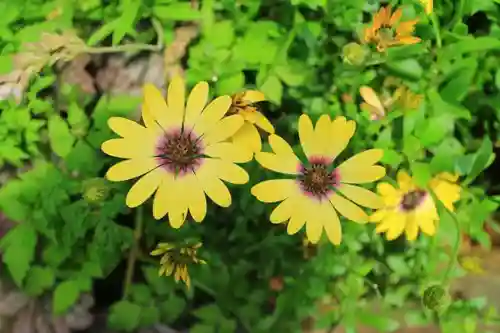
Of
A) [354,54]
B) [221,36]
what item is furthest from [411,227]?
[221,36]

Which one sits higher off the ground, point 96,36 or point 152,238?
point 96,36

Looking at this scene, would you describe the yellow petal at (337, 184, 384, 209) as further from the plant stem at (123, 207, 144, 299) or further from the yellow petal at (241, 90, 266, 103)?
the plant stem at (123, 207, 144, 299)

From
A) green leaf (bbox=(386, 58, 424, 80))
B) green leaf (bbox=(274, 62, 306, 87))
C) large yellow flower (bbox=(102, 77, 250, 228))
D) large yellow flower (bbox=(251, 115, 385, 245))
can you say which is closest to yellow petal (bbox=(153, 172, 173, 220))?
large yellow flower (bbox=(102, 77, 250, 228))

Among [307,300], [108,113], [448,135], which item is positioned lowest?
[307,300]

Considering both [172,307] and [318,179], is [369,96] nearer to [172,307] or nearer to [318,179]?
[318,179]

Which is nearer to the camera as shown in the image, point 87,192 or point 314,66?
point 87,192

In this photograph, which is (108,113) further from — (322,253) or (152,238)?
(322,253)

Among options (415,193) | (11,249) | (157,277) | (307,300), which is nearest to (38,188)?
(11,249)
